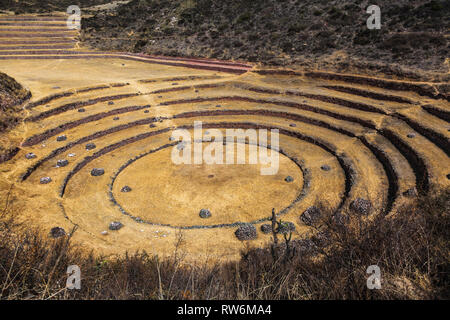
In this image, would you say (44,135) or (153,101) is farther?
(153,101)

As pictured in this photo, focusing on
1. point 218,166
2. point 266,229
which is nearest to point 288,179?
point 218,166

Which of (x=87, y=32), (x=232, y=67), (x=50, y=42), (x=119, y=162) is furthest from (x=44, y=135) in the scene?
(x=87, y=32)

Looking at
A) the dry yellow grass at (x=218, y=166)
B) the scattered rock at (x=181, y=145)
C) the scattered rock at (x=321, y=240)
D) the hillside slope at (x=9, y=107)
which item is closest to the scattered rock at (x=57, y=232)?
the dry yellow grass at (x=218, y=166)

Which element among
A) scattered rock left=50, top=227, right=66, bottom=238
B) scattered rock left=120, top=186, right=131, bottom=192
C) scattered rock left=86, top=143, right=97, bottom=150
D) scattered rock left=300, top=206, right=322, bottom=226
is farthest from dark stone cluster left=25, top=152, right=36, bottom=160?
scattered rock left=300, top=206, right=322, bottom=226

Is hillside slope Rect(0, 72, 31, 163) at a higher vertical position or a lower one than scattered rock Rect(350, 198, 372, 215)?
higher

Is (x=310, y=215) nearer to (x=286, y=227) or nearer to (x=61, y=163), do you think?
(x=286, y=227)

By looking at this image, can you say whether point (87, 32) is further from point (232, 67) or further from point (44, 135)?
point (44, 135)

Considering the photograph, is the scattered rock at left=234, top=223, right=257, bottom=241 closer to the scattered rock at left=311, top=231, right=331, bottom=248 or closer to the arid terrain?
the arid terrain
